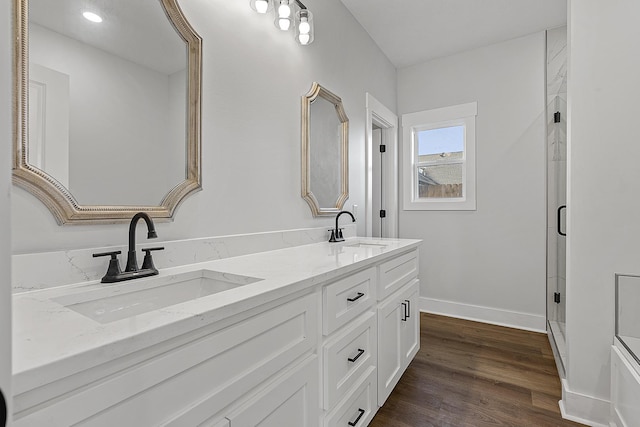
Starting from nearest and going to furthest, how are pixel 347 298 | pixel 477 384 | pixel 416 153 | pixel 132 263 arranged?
pixel 132 263 → pixel 347 298 → pixel 477 384 → pixel 416 153

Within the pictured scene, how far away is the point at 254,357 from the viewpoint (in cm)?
88

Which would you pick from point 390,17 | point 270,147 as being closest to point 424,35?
point 390,17

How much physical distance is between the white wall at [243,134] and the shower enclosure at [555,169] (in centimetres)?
202

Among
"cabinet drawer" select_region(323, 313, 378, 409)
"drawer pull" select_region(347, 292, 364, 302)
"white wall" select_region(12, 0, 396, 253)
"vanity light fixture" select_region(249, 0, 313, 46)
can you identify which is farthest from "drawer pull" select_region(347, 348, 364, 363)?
"vanity light fixture" select_region(249, 0, 313, 46)

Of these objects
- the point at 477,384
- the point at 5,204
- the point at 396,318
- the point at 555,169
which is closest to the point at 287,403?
the point at 5,204

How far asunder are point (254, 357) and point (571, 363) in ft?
6.01

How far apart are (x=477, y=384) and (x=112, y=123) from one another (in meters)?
2.41

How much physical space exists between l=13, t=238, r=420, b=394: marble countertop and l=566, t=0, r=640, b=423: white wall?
1.44 meters

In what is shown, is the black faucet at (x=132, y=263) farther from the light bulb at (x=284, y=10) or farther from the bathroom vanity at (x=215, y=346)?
the light bulb at (x=284, y=10)

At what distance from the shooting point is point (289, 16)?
5.93ft

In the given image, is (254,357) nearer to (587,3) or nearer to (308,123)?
(308,123)

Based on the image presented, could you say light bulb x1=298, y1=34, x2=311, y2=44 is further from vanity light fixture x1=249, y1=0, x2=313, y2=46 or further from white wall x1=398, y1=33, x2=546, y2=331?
white wall x1=398, y1=33, x2=546, y2=331

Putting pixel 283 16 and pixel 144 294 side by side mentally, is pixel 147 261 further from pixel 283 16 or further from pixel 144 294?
pixel 283 16

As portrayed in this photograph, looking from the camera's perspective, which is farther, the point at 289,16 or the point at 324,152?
the point at 324,152
